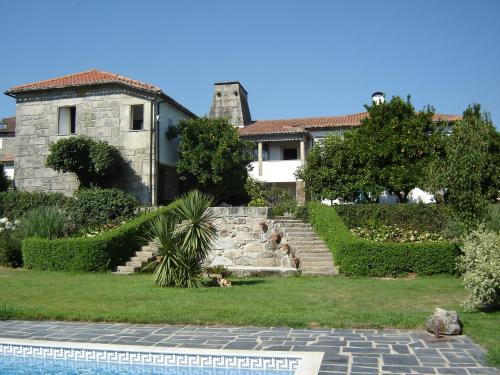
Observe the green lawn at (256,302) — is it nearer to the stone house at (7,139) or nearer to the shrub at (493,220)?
the shrub at (493,220)

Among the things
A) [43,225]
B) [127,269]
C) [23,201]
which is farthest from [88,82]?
[127,269]

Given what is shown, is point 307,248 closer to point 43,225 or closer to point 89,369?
point 43,225

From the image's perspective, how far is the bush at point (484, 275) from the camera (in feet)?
26.5

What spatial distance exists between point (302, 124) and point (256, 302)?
85.7 ft

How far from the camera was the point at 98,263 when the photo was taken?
16.1 metres

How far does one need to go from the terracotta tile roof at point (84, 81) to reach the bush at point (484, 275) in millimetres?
18601

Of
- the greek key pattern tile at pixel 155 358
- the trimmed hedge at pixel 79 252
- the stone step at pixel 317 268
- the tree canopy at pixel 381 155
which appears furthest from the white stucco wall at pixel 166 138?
the greek key pattern tile at pixel 155 358

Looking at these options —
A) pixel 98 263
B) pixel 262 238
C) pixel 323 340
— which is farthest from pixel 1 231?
pixel 323 340

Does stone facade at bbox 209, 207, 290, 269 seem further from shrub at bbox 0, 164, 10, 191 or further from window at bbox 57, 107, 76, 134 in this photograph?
shrub at bbox 0, 164, 10, 191

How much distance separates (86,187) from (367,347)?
66.7 feet

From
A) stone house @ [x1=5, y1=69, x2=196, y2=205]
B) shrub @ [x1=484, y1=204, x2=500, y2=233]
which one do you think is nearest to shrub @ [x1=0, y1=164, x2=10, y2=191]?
stone house @ [x1=5, y1=69, x2=196, y2=205]

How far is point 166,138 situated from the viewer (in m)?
25.7

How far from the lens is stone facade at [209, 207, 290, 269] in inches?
683

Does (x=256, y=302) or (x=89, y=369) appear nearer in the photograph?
(x=89, y=369)
